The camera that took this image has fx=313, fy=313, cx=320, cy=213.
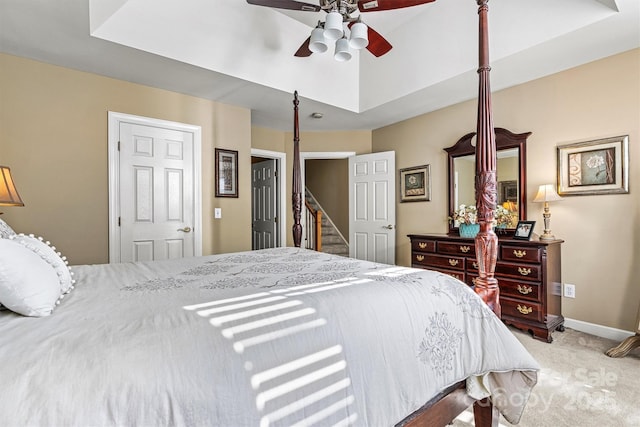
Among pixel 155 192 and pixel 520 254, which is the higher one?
pixel 155 192

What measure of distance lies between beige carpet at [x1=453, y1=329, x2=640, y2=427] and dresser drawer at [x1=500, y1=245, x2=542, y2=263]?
28.1 inches

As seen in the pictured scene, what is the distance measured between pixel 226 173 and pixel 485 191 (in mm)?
3052

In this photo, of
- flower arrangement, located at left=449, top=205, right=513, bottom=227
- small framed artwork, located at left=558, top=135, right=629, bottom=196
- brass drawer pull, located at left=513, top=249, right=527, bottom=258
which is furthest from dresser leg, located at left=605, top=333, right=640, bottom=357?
flower arrangement, located at left=449, top=205, right=513, bottom=227

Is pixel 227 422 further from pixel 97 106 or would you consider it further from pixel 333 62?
pixel 333 62

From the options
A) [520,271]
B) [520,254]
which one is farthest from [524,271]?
[520,254]

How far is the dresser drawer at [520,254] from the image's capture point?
273 centimetres

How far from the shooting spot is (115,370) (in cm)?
67

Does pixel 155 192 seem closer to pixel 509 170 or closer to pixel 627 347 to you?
pixel 509 170

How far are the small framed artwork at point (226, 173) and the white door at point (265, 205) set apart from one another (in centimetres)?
122

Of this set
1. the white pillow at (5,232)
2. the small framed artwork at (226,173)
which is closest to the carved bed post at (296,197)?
the small framed artwork at (226,173)

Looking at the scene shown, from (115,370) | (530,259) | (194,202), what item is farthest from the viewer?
(194,202)

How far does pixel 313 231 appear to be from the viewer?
5941 millimetres

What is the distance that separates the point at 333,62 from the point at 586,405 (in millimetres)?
3826

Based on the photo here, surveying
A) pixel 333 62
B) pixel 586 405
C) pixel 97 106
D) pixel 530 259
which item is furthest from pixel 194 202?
pixel 586 405
